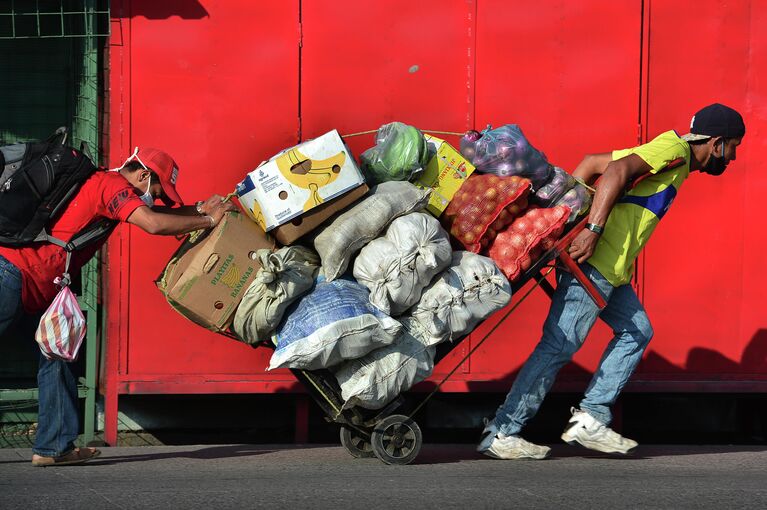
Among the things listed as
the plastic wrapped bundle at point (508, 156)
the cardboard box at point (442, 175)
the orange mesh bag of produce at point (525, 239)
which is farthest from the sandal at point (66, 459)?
the plastic wrapped bundle at point (508, 156)

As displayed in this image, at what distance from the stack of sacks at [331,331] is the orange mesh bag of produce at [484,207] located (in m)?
0.65

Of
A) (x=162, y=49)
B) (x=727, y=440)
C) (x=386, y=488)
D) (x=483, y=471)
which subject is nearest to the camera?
(x=386, y=488)

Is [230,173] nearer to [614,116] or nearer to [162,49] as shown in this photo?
[162,49]

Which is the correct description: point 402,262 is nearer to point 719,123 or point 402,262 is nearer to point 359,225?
point 359,225

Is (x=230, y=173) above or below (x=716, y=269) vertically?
above

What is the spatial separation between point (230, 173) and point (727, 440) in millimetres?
3821

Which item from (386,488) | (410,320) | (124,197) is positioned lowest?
(386,488)

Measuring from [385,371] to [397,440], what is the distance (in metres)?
0.55

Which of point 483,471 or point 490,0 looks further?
point 490,0

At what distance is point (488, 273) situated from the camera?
A: 17.5 feet

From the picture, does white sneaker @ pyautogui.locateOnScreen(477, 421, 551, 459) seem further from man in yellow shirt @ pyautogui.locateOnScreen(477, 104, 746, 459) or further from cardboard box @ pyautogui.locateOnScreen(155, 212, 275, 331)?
cardboard box @ pyautogui.locateOnScreen(155, 212, 275, 331)

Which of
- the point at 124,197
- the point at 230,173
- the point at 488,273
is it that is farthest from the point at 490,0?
the point at 124,197

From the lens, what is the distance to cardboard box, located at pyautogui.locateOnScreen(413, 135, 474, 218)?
5.57 m

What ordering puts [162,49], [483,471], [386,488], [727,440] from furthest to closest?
1. [727,440]
2. [162,49]
3. [483,471]
4. [386,488]
